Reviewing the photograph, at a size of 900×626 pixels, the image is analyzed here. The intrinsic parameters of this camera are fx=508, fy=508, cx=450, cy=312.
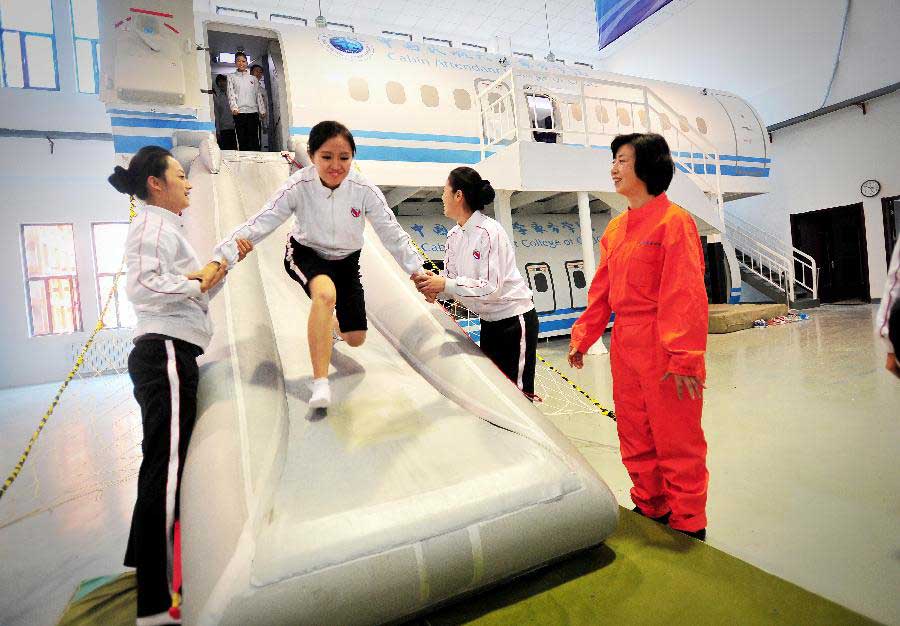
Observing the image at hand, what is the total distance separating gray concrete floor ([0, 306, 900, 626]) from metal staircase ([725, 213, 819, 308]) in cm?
614

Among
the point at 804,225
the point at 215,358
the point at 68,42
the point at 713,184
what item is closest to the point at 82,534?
the point at 215,358

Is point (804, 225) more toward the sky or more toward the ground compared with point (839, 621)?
more toward the sky

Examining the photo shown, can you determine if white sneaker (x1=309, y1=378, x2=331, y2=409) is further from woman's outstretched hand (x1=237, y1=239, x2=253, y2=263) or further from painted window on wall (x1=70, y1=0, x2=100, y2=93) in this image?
painted window on wall (x1=70, y1=0, x2=100, y2=93)

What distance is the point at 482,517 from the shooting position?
1.51m

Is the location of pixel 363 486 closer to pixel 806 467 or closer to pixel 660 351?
pixel 660 351

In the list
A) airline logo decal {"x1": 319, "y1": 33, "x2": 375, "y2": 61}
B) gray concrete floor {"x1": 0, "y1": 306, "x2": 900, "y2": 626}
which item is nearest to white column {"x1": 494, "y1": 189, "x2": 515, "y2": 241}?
gray concrete floor {"x1": 0, "y1": 306, "x2": 900, "y2": 626}

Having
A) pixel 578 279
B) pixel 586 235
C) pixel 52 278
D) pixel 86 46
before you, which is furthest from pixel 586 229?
pixel 86 46

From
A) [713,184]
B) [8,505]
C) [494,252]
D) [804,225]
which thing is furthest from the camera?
[804,225]

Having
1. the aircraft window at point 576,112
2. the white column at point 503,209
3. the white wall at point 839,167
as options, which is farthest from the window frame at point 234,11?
the white wall at point 839,167

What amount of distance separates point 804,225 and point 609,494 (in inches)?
548

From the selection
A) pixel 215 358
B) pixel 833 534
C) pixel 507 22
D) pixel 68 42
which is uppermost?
pixel 507 22

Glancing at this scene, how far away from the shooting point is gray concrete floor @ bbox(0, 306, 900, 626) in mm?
1805

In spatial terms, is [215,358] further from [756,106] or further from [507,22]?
[756,106]

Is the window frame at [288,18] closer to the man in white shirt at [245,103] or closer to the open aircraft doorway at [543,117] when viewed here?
the open aircraft doorway at [543,117]
